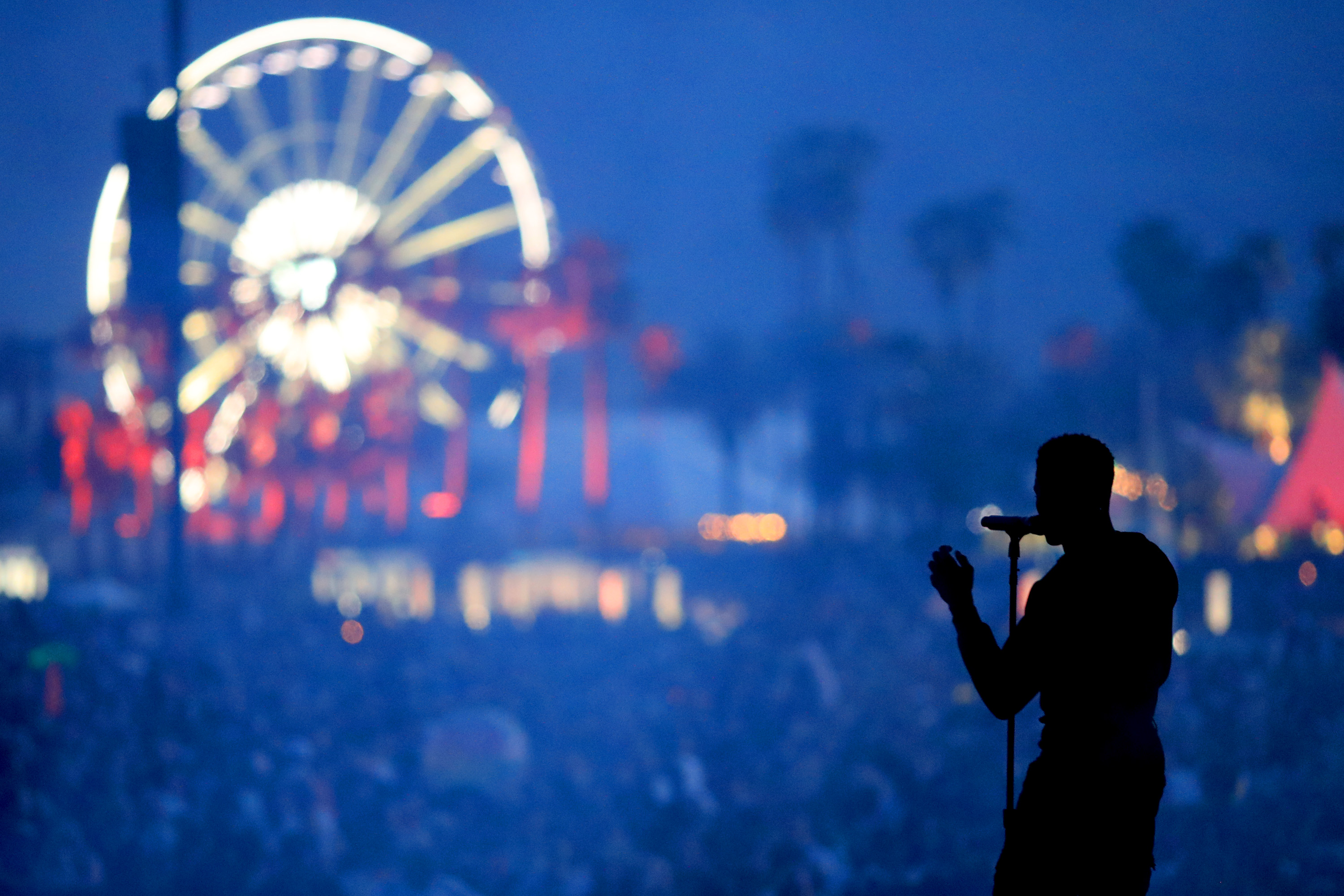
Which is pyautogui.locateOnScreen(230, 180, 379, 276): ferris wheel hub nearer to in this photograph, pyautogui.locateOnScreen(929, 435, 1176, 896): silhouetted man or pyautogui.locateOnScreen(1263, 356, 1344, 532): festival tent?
pyautogui.locateOnScreen(1263, 356, 1344, 532): festival tent

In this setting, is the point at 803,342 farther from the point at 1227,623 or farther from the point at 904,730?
the point at 904,730

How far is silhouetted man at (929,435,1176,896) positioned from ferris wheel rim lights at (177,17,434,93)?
67.3 ft

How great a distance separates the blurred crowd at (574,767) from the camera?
6176mm

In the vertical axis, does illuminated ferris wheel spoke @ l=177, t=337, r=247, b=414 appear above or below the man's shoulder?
above

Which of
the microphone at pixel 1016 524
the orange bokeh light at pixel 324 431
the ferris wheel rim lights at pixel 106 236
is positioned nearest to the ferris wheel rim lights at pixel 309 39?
the ferris wheel rim lights at pixel 106 236

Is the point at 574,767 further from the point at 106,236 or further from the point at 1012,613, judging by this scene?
the point at 106,236

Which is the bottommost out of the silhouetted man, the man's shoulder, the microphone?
the silhouetted man

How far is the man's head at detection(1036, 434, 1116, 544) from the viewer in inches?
81.6

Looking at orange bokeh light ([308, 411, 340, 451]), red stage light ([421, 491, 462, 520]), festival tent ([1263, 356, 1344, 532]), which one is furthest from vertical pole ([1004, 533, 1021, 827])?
red stage light ([421, 491, 462, 520])

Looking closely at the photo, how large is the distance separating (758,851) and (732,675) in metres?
3.63

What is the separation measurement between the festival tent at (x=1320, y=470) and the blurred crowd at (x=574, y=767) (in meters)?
8.94

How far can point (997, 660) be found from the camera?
2.06 metres

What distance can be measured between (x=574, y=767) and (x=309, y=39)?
18423mm

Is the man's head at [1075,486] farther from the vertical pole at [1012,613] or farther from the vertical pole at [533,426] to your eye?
the vertical pole at [533,426]
